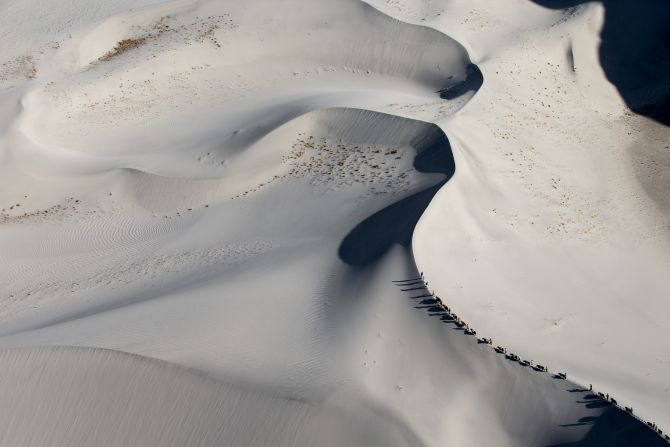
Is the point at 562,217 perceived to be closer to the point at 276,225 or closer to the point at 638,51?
the point at 276,225

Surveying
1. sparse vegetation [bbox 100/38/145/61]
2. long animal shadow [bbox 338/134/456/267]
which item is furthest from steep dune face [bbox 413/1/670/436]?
sparse vegetation [bbox 100/38/145/61]

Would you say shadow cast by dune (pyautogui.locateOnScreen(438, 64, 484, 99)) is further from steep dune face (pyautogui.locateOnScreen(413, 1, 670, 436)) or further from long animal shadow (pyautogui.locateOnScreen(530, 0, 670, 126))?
long animal shadow (pyautogui.locateOnScreen(530, 0, 670, 126))

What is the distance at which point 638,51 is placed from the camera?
27797 millimetres

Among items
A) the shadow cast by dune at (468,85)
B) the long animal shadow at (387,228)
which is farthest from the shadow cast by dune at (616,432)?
the shadow cast by dune at (468,85)

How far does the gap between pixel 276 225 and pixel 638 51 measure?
1780cm

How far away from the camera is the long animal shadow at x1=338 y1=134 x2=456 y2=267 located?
1585 cm

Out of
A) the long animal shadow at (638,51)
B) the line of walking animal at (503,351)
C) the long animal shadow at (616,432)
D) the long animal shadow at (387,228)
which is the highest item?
the long animal shadow at (616,432)

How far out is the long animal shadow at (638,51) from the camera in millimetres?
25547

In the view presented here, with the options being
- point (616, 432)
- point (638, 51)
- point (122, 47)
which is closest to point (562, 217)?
point (616, 432)

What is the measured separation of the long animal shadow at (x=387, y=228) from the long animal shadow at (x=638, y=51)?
35.4 feet

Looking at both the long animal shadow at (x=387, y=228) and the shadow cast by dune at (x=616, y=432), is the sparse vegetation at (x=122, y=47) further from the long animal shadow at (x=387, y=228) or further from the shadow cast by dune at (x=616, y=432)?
the shadow cast by dune at (x=616, y=432)

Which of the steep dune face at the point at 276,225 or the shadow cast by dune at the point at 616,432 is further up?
the shadow cast by dune at the point at 616,432

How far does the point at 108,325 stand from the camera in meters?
14.4

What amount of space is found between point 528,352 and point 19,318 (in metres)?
11.4
